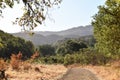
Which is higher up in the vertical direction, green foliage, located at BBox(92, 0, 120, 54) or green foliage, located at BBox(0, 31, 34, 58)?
green foliage, located at BBox(92, 0, 120, 54)

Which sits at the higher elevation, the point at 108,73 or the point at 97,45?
the point at 97,45

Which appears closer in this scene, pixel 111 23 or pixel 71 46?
pixel 111 23

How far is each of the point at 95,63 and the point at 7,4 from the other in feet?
255

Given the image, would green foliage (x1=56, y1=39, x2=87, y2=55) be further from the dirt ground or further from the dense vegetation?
the dirt ground

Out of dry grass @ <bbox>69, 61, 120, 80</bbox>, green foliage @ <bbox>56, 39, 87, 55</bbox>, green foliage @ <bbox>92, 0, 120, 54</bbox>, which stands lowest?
green foliage @ <bbox>56, 39, 87, 55</bbox>

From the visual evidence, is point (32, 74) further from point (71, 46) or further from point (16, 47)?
point (71, 46)

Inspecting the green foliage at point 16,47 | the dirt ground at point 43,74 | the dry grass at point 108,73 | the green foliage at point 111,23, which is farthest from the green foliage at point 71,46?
the green foliage at point 111,23

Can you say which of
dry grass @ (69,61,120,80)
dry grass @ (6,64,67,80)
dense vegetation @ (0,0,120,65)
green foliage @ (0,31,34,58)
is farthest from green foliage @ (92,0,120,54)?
green foliage @ (0,31,34,58)

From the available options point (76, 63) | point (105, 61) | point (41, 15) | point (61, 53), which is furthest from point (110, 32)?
point (61, 53)

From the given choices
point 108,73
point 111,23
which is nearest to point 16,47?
point 108,73

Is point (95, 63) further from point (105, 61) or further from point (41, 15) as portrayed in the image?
point (41, 15)

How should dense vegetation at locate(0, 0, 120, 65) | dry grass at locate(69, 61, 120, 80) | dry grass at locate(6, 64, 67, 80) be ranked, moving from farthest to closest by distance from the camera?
dense vegetation at locate(0, 0, 120, 65) → dry grass at locate(6, 64, 67, 80) → dry grass at locate(69, 61, 120, 80)

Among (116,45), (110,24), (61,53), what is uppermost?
(110,24)

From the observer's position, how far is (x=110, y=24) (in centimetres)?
4362
